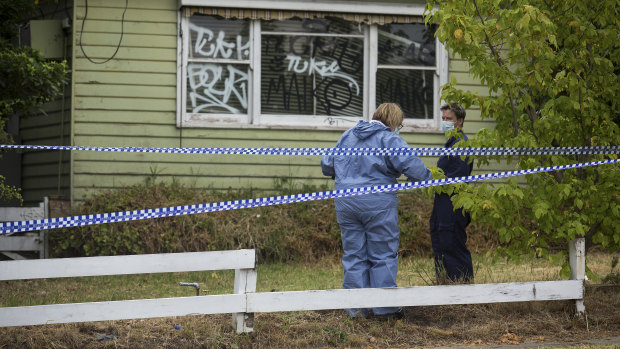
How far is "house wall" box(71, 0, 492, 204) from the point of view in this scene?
10.2 m

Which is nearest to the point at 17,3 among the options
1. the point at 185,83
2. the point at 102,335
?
the point at 185,83

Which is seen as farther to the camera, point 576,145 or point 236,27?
point 236,27

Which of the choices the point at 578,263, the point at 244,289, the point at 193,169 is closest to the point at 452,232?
the point at 578,263

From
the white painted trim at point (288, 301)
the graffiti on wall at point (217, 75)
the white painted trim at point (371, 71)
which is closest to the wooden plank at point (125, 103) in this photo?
the graffiti on wall at point (217, 75)

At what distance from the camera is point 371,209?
589cm

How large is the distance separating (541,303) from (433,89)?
5.28 metres

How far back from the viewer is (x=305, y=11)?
1063cm

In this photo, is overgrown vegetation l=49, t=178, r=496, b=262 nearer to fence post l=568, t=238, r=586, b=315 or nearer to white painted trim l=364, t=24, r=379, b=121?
white painted trim l=364, t=24, r=379, b=121

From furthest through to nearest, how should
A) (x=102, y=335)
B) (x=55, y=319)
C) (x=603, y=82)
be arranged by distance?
(x=603, y=82), (x=102, y=335), (x=55, y=319)

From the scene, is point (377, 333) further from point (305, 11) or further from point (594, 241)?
point (305, 11)

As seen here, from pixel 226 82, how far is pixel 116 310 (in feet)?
19.8

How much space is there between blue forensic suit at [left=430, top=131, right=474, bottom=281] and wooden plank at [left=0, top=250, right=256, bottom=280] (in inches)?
80.7

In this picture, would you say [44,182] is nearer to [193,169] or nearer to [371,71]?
[193,169]

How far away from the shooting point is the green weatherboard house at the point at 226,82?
1027 centimetres
